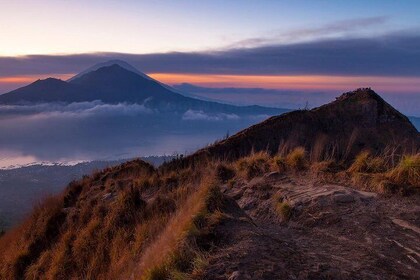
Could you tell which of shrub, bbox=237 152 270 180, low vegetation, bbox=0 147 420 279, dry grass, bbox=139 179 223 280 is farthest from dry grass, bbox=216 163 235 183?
dry grass, bbox=139 179 223 280

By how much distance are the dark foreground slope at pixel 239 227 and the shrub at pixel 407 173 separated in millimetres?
19

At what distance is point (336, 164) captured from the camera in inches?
422

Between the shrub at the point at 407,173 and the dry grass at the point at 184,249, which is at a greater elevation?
the shrub at the point at 407,173

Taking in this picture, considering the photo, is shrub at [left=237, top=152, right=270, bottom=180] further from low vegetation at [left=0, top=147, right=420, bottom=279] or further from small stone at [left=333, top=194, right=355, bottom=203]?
small stone at [left=333, top=194, right=355, bottom=203]

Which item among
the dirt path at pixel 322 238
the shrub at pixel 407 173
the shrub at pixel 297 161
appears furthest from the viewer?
the shrub at pixel 297 161

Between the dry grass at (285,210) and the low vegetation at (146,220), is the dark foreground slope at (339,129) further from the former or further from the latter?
the dry grass at (285,210)

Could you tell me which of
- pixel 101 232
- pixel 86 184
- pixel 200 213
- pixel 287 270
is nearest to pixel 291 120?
pixel 86 184

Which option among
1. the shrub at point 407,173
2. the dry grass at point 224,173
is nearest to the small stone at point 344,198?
the shrub at point 407,173

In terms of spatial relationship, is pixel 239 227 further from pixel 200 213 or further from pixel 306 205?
pixel 306 205

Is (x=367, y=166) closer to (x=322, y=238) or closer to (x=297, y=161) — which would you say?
(x=297, y=161)

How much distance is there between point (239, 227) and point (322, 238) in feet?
4.67

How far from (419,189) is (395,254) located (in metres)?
2.52

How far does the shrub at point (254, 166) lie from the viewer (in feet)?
38.7

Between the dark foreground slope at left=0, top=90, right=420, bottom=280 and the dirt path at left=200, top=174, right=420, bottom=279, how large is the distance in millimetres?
17
